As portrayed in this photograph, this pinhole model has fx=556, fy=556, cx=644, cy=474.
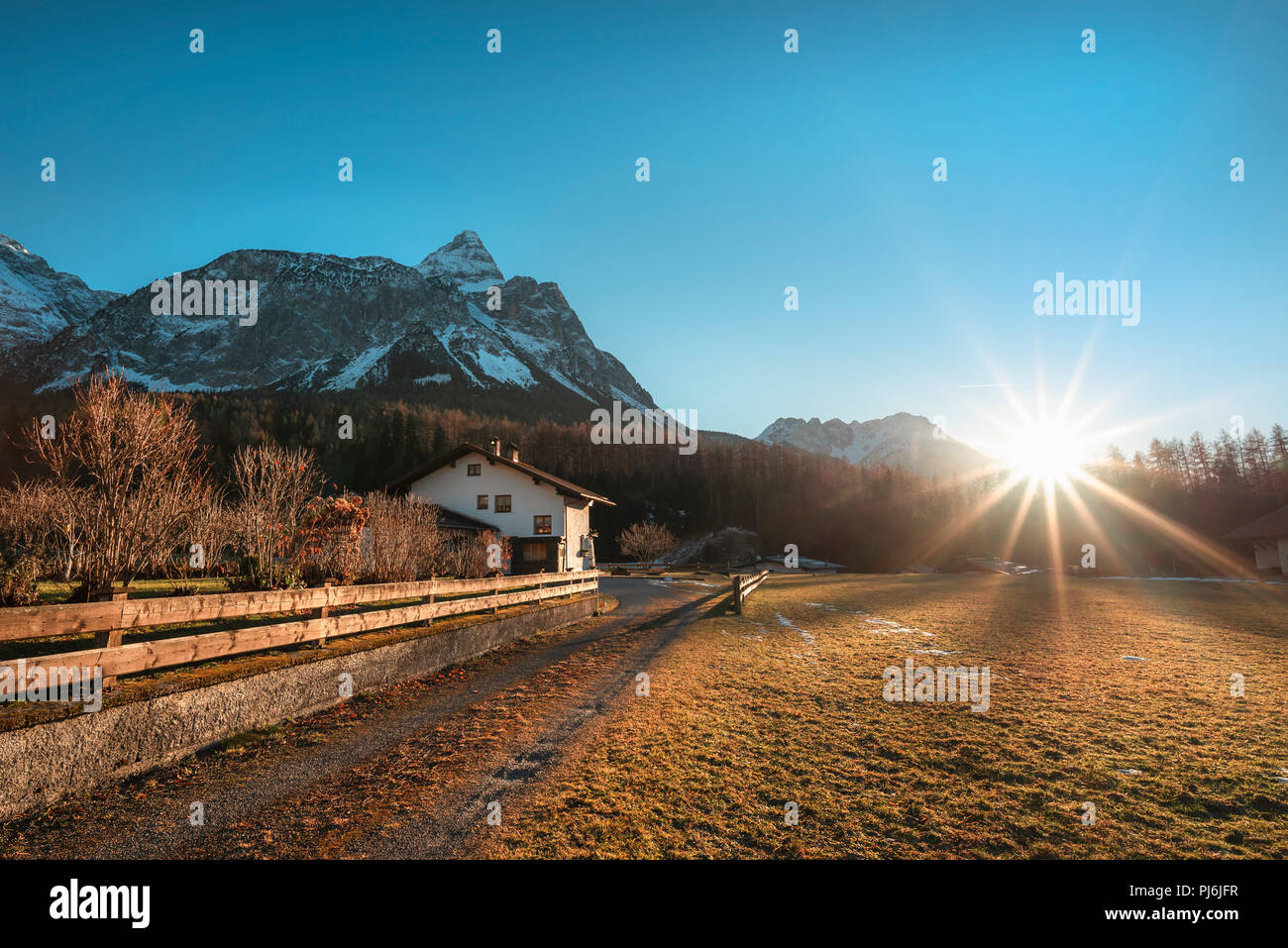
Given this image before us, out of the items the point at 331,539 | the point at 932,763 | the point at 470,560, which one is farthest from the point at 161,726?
the point at 470,560

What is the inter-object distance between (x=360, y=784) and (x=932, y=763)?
18.4 ft

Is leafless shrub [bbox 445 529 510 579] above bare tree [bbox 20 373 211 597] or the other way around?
the other way around

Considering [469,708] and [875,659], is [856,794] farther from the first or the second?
[875,659]

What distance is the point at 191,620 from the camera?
20.4 ft

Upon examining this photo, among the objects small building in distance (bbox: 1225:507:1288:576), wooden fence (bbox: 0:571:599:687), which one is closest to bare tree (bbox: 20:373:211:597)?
wooden fence (bbox: 0:571:599:687)

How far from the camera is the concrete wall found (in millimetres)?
4281

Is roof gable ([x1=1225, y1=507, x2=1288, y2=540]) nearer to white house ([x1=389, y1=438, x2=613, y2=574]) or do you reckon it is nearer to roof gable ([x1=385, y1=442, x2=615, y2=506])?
roof gable ([x1=385, y1=442, x2=615, y2=506])

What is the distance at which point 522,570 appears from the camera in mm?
37375

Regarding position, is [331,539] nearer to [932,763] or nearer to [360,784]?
[360,784]

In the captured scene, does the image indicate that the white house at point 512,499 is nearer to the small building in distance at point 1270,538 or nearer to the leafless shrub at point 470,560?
the leafless shrub at point 470,560

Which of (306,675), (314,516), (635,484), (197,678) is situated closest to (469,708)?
(306,675)

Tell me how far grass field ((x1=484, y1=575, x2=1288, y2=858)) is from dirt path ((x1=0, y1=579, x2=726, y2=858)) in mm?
518

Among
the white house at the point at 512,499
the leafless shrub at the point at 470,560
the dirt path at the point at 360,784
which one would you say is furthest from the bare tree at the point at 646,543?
the dirt path at the point at 360,784
